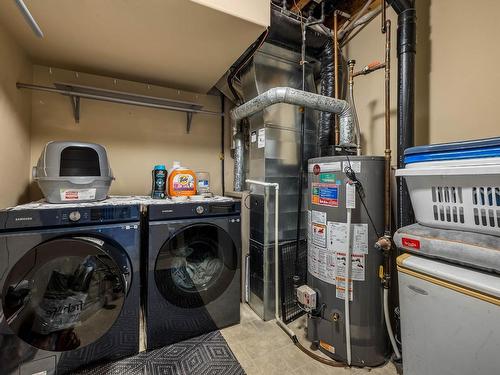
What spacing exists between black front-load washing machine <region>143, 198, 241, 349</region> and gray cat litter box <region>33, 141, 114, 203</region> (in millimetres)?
412

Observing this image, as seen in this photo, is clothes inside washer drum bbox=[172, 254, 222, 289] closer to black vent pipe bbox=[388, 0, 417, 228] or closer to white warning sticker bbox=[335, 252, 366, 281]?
white warning sticker bbox=[335, 252, 366, 281]

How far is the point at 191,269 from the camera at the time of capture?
1692mm

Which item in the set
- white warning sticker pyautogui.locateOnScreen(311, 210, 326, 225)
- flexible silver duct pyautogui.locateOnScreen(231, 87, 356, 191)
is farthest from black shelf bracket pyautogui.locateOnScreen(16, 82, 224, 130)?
white warning sticker pyautogui.locateOnScreen(311, 210, 326, 225)

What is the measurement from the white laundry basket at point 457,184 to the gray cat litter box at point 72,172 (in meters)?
1.80

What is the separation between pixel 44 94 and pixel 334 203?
248cm

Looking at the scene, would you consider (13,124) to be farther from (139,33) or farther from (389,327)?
(389,327)

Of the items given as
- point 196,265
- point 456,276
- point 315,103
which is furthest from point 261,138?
point 456,276

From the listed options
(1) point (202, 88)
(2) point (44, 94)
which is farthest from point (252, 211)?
(2) point (44, 94)

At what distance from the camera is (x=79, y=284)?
51.4 inches

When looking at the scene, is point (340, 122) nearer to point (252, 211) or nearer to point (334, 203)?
point (334, 203)

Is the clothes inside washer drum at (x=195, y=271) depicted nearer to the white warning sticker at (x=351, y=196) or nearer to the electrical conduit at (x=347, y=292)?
the electrical conduit at (x=347, y=292)

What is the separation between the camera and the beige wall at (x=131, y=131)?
1953 millimetres

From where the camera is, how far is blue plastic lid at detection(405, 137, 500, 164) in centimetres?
85

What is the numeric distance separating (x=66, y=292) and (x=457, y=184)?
1995mm
